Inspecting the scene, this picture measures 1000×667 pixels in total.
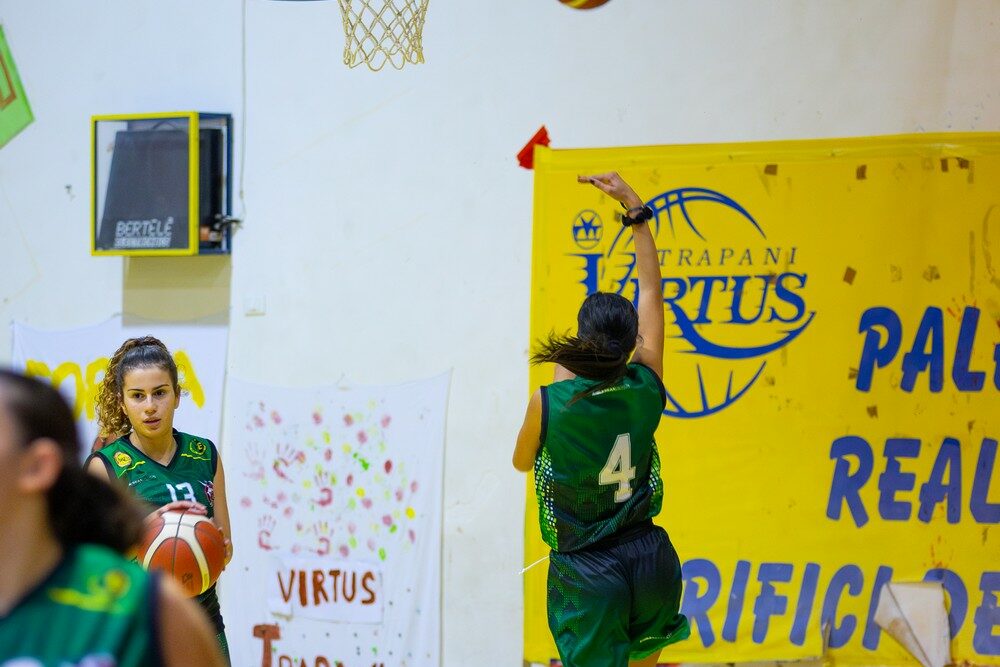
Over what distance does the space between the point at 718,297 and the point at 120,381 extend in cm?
283

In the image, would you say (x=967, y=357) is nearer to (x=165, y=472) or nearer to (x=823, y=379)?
(x=823, y=379)

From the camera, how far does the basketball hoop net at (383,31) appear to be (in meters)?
5.34

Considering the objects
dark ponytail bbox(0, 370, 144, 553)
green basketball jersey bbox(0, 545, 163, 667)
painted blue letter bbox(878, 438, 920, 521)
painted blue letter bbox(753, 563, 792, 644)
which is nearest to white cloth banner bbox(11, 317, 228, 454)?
painted blue letter bbox(753, 563, 792, 644)

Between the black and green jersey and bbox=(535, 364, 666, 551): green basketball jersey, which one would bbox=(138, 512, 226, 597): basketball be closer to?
the black and green jersey

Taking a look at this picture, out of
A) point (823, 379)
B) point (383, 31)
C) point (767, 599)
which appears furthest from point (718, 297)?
point (383, 31)

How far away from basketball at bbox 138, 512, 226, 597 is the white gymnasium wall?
2104 mm

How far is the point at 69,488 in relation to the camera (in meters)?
1.61

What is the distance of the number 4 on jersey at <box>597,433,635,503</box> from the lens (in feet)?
12.3

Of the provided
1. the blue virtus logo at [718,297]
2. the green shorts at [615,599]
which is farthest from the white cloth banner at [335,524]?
the green shorts at [615,599]

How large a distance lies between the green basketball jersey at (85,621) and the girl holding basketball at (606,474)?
2.30m

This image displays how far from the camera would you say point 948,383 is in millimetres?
4984

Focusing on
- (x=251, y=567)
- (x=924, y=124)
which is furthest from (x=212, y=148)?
(x=924, y=124)

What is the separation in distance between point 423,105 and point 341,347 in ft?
4.44

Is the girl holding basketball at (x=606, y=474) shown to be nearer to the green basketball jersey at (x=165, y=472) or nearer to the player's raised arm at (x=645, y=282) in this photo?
the player's raised arm at (x=645, y=282)
